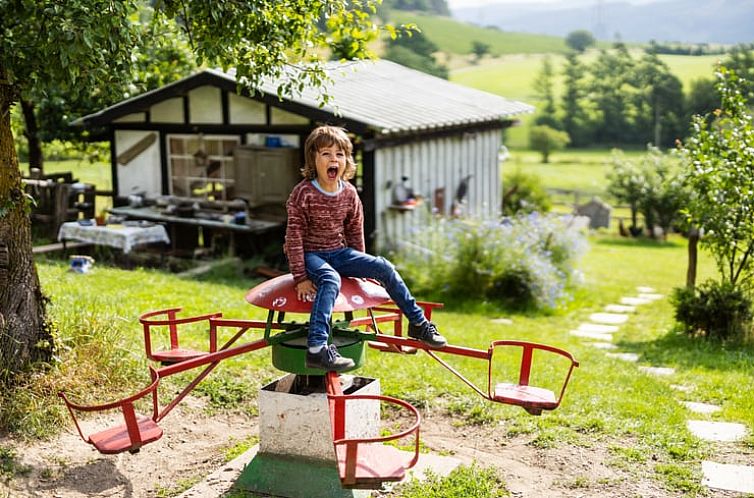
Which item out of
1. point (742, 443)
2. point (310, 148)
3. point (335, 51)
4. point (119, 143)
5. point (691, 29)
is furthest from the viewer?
point (691, 29)

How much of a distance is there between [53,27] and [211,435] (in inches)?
123

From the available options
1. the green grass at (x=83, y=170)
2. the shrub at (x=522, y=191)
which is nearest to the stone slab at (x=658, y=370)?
the green grass at (x=83, y=170)

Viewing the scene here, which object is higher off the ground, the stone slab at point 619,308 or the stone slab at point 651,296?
the stone slab at point 619,308

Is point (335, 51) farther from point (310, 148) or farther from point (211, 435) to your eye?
point (211, 435)

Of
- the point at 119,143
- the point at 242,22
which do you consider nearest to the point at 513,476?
the point at 242,22

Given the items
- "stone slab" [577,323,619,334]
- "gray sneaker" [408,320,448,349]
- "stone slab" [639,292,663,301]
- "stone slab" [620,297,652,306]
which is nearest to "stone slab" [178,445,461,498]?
"gray sneaker" [408,320,448,349]

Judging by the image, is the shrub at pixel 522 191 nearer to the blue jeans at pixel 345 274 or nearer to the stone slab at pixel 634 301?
the stone slab at pixel 634 301

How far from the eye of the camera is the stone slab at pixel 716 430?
21.0 ft

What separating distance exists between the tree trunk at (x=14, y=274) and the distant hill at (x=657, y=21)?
2116 cm

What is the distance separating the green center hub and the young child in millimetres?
378

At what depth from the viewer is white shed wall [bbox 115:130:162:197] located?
1612cm

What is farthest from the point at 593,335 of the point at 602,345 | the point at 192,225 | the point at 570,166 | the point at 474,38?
the point at 474,38

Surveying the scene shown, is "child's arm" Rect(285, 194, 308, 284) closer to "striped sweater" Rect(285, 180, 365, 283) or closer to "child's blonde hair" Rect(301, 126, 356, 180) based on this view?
"striped sweater" Rect(285, 180, 365, 283)

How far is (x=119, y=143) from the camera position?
16516 mm
